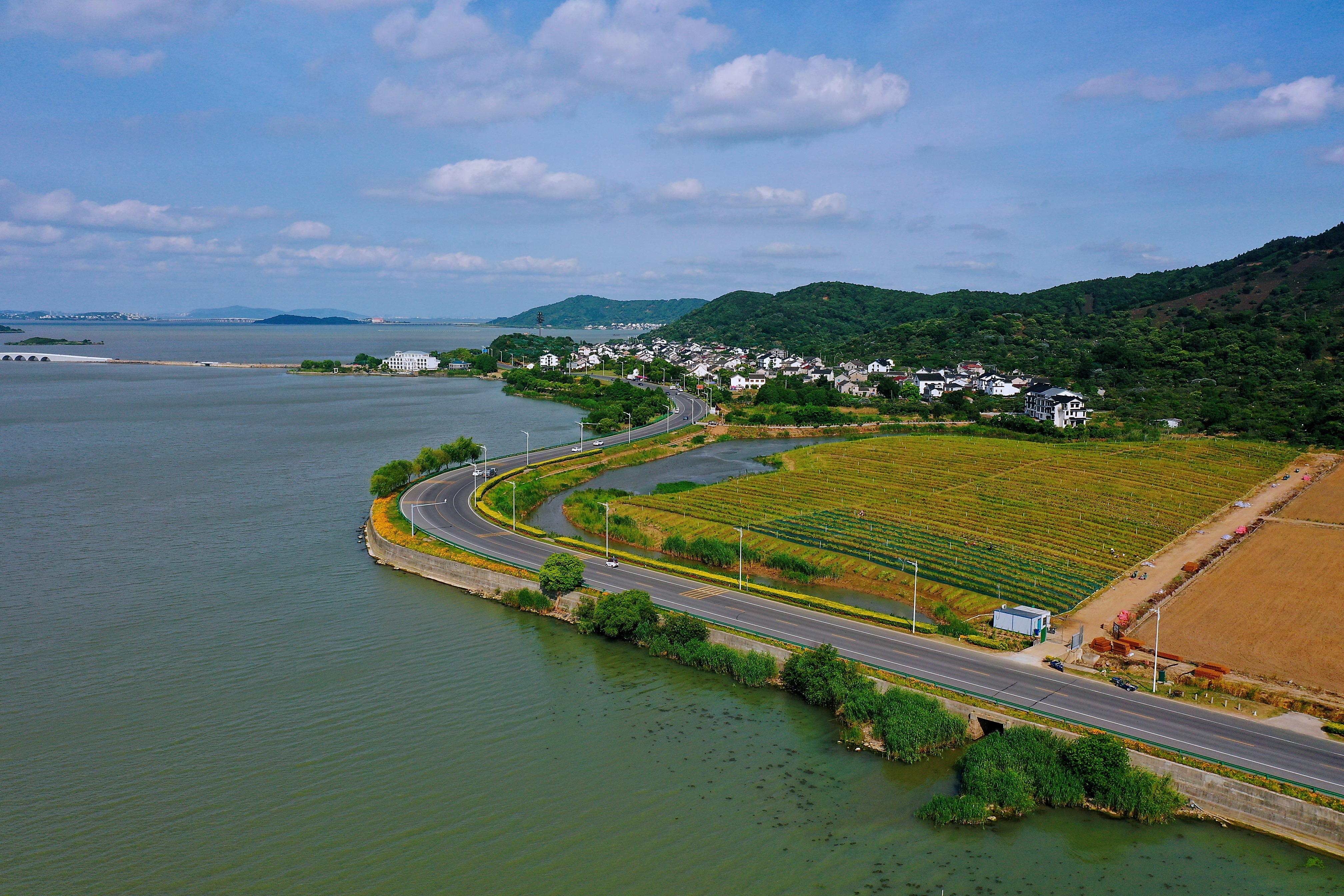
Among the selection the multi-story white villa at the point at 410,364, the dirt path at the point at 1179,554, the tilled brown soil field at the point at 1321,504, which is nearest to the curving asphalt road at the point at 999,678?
the dirt path at the point at 1179,554

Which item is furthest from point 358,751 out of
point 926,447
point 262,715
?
point 926,447

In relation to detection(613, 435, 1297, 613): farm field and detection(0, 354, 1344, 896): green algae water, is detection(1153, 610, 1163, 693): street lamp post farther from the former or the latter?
detection(0, 354, 1344, 896): green algae water

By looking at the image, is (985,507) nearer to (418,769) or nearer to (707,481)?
(707,481)

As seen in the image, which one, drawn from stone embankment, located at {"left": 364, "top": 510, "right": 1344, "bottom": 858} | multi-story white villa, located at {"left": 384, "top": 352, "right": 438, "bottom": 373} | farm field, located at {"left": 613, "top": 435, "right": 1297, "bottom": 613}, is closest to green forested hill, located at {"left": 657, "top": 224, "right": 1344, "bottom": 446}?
farm field, located at {"left": 613, "top": 435, "right": 1297, "bottom": 613}

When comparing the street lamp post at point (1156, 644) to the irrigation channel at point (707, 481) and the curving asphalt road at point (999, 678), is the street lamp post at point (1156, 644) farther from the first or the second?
the irrigation channel at point (707, 481)

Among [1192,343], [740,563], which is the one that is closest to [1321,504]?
[740,563]
